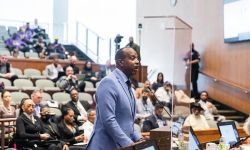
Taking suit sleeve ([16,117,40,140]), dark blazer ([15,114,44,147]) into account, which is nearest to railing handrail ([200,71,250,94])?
dark blazer ([15,114,44,147])

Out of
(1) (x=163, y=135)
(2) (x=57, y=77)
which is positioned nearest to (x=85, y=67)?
(2) (x=57, y=77)

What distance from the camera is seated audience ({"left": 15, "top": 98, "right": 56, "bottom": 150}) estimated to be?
5512mm

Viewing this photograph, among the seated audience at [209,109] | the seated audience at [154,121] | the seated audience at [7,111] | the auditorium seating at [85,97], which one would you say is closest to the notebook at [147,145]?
the seated audience at [7,111]

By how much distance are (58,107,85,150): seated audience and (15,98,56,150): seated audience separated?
13.2 inches

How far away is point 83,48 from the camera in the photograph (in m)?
14.1

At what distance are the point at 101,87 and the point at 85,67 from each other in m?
Answer: 8.23

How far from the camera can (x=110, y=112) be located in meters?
2.68

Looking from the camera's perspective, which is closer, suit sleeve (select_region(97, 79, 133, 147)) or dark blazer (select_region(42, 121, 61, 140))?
suit sleeve (select_region(97, 79, 133, 147))

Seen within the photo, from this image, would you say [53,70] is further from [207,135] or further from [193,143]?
[193,143]

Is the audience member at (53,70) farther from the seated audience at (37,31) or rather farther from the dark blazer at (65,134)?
the dark blazer at (65,134)

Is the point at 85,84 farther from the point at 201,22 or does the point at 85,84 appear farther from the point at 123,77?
the point at 123,77

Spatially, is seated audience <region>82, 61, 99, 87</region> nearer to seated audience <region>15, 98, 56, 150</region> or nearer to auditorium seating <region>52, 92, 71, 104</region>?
auditorium seating <region>52, 92, 71, 104</region>

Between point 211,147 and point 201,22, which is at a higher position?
point 201,22

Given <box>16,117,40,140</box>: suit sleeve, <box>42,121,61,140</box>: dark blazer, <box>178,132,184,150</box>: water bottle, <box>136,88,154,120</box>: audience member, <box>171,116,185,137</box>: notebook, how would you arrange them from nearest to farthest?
<box>178,132,184,150</box>: water bottle < <box>171,116,185,137</box>: notebook < <box>16,117,40,140</box>: suit sleeve < <box>42,121,61,140</box>: dark blazer < <box>136,88,154,120</box>: audience member
